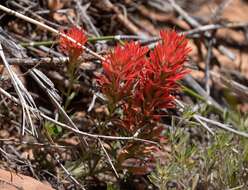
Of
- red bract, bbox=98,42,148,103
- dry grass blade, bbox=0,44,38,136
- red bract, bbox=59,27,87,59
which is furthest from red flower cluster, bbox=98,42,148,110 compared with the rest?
dry grass blade, bbox=0,44,38,136

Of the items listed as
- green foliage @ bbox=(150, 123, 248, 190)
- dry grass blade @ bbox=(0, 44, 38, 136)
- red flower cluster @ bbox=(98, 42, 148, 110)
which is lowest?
green foliage @ bbox=(150, 123, 248, 190)

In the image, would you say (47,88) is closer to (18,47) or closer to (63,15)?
(18,47)

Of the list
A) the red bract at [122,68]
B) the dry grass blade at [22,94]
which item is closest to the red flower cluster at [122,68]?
the red bract at [122,68]

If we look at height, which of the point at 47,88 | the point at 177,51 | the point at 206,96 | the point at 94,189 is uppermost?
the point at 177,51

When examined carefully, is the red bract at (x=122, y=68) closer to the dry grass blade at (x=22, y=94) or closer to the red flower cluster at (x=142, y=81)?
the red flower cluster at (x=142, y=81)

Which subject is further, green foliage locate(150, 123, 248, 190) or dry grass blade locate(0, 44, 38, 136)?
green foliage locate(150, 123, 248, 190)

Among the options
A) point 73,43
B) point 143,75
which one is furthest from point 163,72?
point 73,43

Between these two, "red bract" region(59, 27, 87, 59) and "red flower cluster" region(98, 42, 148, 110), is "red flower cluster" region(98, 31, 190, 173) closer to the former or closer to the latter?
"red flower cluster" region(98, 42, 148, 110)

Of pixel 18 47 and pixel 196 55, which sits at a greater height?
pixel 18 47

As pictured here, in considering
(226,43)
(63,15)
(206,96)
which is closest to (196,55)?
(226,43)
